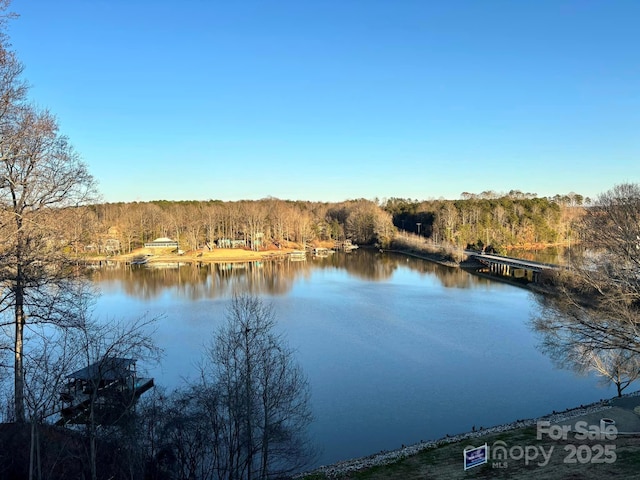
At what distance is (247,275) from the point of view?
3462 cm

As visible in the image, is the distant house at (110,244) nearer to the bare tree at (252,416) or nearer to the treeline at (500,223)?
the bare tree at (252,416)

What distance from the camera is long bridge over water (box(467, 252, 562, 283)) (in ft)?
102

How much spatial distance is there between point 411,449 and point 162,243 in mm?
46452

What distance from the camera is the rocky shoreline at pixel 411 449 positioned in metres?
7.40

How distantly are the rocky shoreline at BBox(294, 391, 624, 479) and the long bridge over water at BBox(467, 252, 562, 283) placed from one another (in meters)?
21.2

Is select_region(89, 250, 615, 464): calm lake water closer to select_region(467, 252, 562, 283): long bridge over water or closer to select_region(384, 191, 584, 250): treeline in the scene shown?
select_region(467, 252, 562, 283): long bridge over water

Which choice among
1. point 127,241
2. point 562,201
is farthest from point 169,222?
point 562,201

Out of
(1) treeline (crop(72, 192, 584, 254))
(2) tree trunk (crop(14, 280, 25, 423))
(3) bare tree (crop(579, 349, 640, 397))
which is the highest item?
(1) treeline (crop(72, 192, 584, 254))

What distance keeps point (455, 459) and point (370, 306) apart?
15396 millimetres

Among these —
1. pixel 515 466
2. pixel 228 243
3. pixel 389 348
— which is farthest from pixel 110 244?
pixel 515 466

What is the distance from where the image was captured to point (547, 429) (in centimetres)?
781

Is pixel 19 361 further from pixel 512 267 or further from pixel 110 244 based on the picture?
pixel 512 267

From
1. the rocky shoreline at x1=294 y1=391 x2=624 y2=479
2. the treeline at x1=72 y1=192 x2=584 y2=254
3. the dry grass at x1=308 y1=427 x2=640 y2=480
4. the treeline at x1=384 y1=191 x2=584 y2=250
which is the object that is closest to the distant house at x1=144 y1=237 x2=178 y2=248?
the treeline at x1=72 y1=192 x2=584 y2=254

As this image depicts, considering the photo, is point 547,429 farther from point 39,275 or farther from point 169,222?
point 169,222
